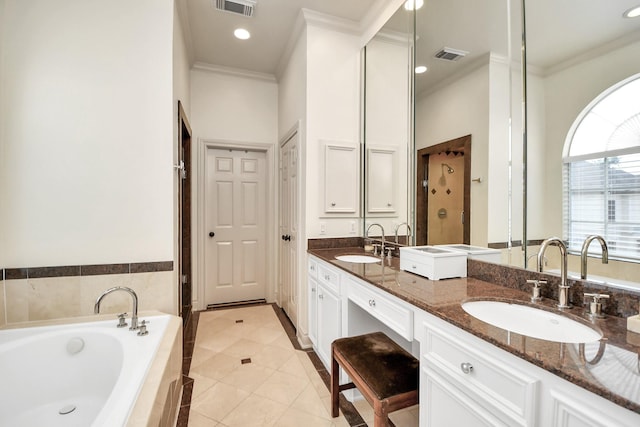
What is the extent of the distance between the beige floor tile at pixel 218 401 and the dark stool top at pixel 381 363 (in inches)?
31.2

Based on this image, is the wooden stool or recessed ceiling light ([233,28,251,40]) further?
recessed ceiling light ([233,28,251,40])

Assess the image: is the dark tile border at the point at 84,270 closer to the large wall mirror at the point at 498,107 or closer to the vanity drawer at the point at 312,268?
the vanity drawer at the point at 312,268

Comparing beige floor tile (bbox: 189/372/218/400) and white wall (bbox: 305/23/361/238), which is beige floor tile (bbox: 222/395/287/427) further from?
white wall (bbox: 305/23/361/238)

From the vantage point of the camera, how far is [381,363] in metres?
1.41

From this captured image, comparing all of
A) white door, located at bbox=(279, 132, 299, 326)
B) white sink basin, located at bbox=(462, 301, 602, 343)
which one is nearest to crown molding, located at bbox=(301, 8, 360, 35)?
white door, located at bbox=(279, 132, 299, 326)

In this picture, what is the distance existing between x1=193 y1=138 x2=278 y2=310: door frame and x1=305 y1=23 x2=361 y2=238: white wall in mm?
1170

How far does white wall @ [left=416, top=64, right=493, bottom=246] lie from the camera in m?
1.56

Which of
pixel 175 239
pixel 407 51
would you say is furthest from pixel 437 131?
pixel 175 239

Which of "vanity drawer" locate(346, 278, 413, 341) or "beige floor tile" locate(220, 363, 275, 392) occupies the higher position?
"vanity drawer" locate(346, 278, 413, 341)

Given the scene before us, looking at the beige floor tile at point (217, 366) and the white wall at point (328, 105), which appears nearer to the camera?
the beige floor tile at point (217, 366)

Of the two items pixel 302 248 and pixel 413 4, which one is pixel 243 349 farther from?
pixel 413 4

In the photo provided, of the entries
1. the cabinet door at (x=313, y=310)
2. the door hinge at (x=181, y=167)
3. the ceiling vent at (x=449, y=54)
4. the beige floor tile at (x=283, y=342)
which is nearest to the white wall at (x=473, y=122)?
the ceiling vent at (x=449, y=54)

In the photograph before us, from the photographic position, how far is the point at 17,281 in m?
1.77

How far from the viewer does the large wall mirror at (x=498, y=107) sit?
112 cm
